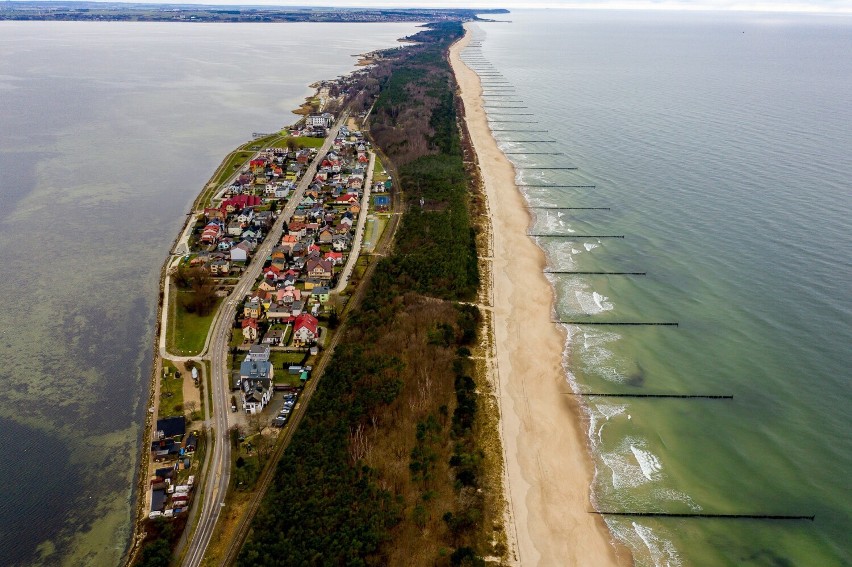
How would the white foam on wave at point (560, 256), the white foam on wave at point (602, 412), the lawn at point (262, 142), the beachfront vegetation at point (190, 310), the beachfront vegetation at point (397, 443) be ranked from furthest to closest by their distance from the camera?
the lawn at point (262, 142) < the white foam on wave at point (560, 256) < the beachfront vegetation at point (190, 310) < the white foam on wave at point (602, 412) < the beachfront vegetation at point (397, 443)

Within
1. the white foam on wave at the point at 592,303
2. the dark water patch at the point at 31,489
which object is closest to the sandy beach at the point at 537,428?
the white foam on wave at the point at 592,303

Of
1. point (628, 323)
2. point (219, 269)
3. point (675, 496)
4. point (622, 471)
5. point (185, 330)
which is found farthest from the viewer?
point (219, 269)

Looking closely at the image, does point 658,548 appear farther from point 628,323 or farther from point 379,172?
point 379,172

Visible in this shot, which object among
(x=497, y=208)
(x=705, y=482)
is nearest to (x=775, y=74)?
(x=497, y=208)

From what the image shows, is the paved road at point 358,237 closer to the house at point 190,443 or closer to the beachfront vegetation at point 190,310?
the beachfront vegetation at point 190,310

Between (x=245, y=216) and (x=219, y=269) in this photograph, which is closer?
(x=219, y=269)

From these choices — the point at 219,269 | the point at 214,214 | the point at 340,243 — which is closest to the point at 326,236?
the point at 340,243

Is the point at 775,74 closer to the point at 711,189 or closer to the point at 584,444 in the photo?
the point at 711,189

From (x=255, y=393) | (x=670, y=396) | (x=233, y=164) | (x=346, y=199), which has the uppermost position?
(x=233, y=164)
